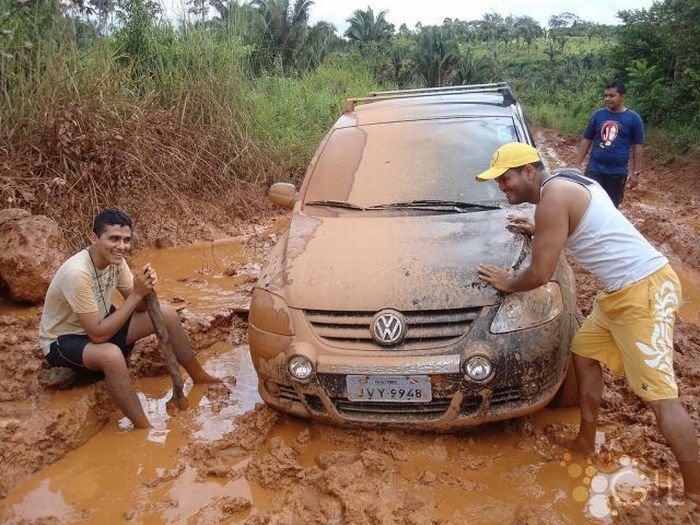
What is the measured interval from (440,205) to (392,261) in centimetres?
74

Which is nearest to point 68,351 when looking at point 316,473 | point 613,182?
point 316,473

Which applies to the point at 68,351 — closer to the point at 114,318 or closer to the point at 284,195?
the point at 114,318

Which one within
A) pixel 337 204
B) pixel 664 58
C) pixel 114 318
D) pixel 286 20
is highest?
pixel 286 20

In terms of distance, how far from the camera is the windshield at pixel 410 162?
13.0ft

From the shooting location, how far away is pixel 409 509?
9.20 ft

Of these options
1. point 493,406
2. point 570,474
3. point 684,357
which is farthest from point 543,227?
point 684,357

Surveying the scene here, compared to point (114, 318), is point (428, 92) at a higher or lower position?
higher

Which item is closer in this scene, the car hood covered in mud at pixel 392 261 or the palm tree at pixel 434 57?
the car hood covered in mud at pixel 392 261

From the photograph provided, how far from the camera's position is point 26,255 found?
5.31m

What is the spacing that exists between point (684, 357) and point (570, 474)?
167cm

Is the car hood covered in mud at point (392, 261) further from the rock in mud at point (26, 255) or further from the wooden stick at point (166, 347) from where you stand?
the rock in mud at point (26, 255)

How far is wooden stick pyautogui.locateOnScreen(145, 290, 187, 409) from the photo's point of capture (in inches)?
145

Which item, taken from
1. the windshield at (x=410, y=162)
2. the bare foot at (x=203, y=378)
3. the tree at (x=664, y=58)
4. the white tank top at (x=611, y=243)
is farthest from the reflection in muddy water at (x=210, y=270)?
the tree at (x=664, y=58)

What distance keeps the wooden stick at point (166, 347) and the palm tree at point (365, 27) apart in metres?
35.8
